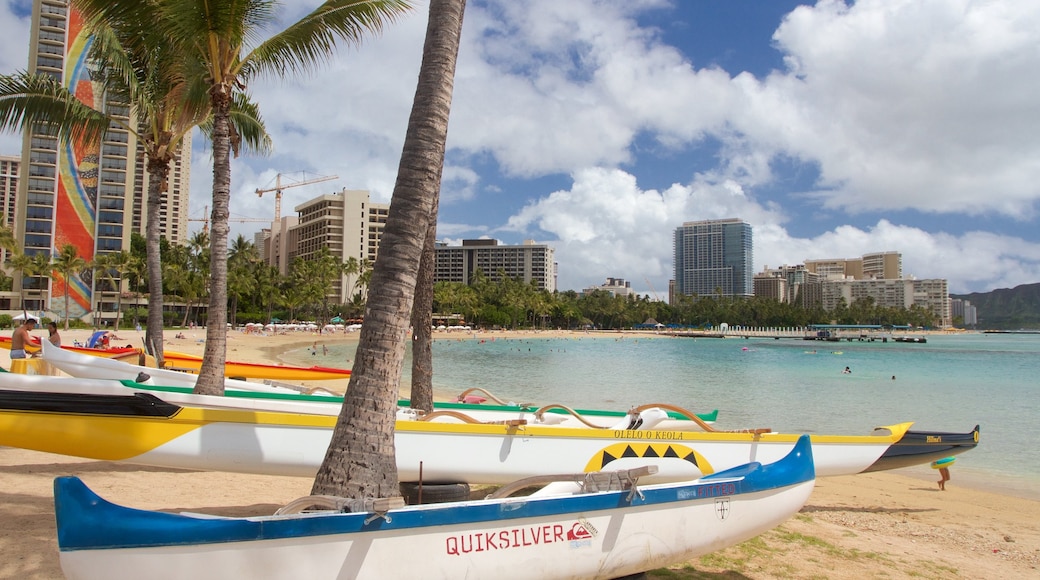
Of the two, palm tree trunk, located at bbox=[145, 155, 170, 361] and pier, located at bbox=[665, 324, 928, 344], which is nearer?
palm tree trunk, located at bbox=[145, 155, 170, 361]

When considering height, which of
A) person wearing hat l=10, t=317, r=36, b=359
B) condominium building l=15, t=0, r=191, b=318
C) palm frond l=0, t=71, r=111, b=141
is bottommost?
person wearing hat l=10, t=317, r=36, b=359

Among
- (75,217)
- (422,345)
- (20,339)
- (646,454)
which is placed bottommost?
(646,454)

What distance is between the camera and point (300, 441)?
17.3 ft

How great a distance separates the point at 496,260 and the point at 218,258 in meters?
170

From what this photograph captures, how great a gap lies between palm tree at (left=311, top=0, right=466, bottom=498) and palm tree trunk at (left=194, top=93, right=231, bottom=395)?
4.95 m

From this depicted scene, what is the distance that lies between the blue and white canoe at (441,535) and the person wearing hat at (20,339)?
935cm

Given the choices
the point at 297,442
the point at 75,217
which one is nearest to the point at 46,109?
the point at 297,442

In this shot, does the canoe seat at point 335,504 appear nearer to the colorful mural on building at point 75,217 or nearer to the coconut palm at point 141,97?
the coconut palm at point 141,97

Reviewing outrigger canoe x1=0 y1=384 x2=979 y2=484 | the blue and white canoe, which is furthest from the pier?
the blue and white canoe

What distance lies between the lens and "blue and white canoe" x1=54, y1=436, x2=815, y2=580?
274 centimetres

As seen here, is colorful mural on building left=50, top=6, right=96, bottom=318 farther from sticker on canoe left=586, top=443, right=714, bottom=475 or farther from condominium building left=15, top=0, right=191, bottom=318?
sticker on canoe left=586, top=443, right=714, bottom=475

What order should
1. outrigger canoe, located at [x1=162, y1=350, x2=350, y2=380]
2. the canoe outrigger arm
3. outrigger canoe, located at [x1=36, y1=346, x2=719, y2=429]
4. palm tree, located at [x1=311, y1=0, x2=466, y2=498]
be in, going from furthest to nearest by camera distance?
outrigger canoe, located at [x1=162, y1=350, x2=350, y2=380]
outrigger canoe, located at [x1=36, y1=346, x2=719, y2=429]
palm tree, located at [x1=311, y1=0, x2=466, y2=498]
the canoe outrigger arm

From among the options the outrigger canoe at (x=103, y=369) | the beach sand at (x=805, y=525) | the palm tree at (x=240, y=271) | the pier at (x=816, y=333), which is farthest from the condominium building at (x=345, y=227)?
the beach sand at (x=805, y=525)

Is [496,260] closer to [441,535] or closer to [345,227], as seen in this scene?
[345,227]
